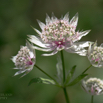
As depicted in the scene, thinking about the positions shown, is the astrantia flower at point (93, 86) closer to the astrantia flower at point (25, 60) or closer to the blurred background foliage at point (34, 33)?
the astrantia flower at point (25, 60)

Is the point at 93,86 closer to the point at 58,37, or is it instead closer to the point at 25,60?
the point at 58,37

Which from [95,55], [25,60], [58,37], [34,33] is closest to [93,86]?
[95,55]

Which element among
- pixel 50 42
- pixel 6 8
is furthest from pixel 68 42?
pixel 6 8

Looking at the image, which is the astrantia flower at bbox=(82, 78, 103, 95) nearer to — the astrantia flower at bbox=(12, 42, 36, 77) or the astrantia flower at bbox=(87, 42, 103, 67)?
the astrantia flower at bbox=(87, 42, 103, 67)

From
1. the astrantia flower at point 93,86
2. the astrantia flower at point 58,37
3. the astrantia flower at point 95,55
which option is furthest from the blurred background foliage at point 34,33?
the astrantia flower at point 58,37

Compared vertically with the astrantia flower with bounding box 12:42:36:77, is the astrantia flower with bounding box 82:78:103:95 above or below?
below

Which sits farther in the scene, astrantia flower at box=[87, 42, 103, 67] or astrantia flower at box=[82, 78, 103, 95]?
astrantia flower at box=[82, 78, 103, 95]

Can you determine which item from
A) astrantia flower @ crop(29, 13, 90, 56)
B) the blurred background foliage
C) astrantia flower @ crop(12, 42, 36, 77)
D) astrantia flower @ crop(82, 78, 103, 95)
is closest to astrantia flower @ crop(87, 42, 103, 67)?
astrantia flower @ crop(29, 13, 90, 56)
